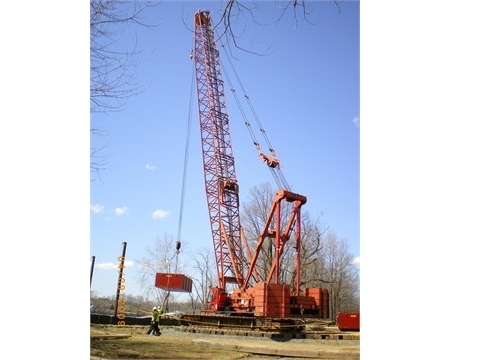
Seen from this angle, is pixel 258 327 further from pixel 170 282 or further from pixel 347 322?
pixel 170 282

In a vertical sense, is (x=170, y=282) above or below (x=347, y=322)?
above

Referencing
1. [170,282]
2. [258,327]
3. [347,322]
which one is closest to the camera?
[347,322]

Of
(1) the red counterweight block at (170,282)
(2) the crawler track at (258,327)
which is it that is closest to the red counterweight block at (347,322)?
(2) the crawler track at (258,327)

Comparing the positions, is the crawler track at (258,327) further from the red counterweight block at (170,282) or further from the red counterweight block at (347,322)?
the red counterweight block at (170,282)

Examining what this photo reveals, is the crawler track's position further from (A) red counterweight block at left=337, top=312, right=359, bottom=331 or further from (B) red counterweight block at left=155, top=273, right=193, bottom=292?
(B) red counterweight block at left=155, top=273, right=193, bottom=292

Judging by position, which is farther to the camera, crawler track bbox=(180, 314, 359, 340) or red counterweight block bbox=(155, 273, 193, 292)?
red counterweight block bbox=(155, 273, 193, 292)

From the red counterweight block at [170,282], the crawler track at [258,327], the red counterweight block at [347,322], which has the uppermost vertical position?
the red counterweight block at [170,282]

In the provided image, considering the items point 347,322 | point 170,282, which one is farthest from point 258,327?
point 170,282

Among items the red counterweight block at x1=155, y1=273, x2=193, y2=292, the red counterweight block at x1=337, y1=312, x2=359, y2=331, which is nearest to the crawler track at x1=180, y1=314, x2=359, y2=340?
the red counterweight block at x1=337, y1=312, x2=359, y2=331

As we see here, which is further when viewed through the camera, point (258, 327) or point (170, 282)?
point (170, 282)
